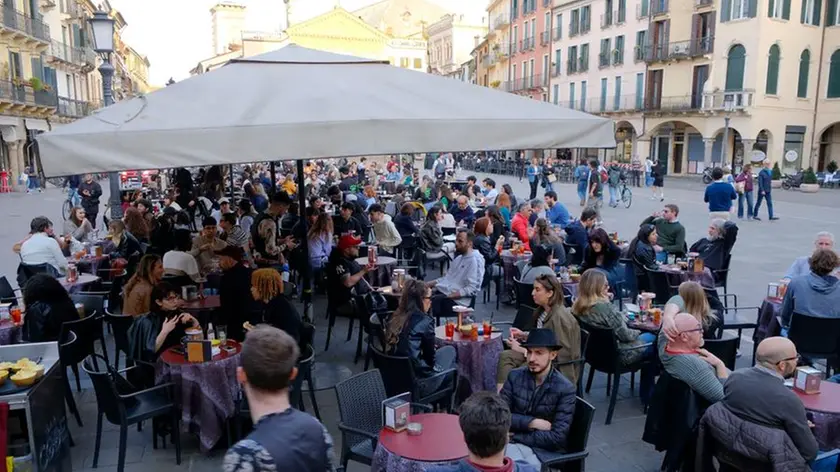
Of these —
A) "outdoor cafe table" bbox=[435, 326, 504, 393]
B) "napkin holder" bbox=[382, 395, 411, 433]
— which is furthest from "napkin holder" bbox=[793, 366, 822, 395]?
"napkin holder" bbox=[382, 395, 411, 433]

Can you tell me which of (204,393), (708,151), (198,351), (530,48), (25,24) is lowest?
(204,393)

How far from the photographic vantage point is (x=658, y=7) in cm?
3800

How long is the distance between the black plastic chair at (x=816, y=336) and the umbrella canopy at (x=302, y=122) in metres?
2.86

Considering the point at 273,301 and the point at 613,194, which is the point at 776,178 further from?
the point at 273,301

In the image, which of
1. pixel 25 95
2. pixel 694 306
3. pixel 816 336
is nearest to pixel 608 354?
pixel 694 306

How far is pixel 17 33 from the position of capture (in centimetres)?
3080

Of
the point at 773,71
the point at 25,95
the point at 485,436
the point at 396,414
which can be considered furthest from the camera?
the point at 773,71

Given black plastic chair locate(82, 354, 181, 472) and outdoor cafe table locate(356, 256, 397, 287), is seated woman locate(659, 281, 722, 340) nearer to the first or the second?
black plastic chair locate(82, 354, 181, 472)

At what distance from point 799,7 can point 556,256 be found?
32139 mm

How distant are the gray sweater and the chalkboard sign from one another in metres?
4.19

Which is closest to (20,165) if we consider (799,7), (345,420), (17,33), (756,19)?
(17,33)

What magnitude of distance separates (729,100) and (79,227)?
32863mm

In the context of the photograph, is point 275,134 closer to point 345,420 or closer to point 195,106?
point 195,106

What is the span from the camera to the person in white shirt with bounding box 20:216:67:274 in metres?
7.82
